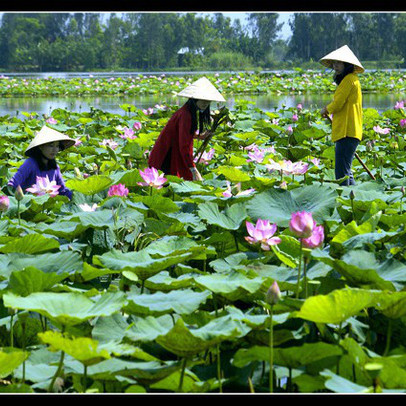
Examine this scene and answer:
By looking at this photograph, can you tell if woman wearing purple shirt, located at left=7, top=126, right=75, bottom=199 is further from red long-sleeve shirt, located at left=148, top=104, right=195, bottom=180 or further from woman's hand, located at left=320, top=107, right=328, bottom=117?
woman's hand, located at left=320, top=107, right=328, bottom=117

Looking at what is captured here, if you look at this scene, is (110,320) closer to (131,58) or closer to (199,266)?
(199,266)

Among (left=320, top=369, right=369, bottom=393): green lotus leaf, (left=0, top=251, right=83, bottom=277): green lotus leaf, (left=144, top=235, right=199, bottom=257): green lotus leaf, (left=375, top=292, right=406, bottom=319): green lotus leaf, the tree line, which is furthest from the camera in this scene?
the tree line

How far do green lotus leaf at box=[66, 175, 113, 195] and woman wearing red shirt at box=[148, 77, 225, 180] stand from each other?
114 cm

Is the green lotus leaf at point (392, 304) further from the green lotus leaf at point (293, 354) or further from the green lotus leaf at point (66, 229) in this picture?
the green lotus leaf at point (66, 229)

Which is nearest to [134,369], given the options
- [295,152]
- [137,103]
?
[295,152]

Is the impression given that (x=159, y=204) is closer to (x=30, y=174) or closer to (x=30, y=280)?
(x=30, y=280)

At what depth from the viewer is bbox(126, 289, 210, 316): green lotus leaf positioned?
1403 mm

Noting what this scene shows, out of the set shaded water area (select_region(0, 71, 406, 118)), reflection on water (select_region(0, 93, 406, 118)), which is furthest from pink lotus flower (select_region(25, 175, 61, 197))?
reflection on water (select_region(0, 93, 406, 118))

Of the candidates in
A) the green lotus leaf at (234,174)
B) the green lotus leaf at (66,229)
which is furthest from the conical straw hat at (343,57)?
the green lotus leaf at (66,229)

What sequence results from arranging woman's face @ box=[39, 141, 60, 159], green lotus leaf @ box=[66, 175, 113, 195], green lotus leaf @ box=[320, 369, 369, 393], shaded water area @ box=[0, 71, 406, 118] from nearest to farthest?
green lotus leaf @ box=[320, 369, 369, 393] → green lotus leaf @ box=[66, 175, 113, 195] → woman's face @ box=[39, 141, 60, 159] → shaded water area @ box=[0, 71, 406, 118]

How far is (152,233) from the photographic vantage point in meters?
2.15

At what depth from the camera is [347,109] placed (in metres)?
4.28

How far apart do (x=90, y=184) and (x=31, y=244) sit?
66 centimetres

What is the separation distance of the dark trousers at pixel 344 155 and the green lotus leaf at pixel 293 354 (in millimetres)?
2848
